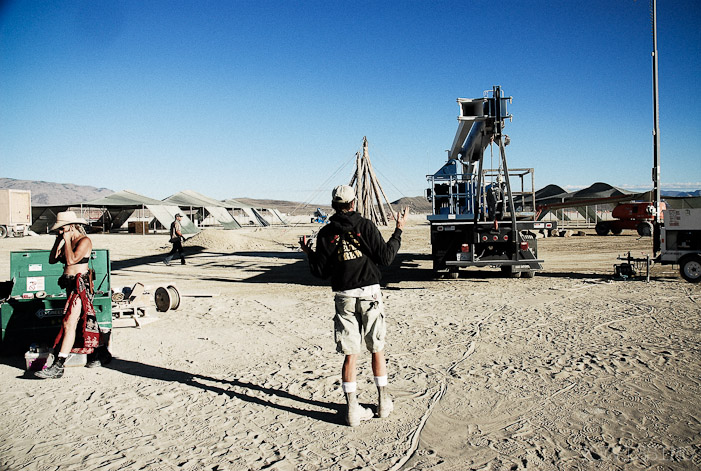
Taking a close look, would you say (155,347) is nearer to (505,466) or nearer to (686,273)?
(505,466)

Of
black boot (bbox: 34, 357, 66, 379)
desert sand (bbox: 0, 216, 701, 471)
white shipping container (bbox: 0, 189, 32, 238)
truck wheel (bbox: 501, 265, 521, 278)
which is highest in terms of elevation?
white shipping container (bbox: 0, 189, 32, 238)

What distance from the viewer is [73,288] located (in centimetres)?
546

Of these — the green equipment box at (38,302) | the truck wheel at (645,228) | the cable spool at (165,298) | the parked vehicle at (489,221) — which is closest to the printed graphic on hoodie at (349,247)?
the green equipment box at (38,302)

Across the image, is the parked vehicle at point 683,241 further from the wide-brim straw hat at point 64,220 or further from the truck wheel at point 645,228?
the truck wheel at point 645,228

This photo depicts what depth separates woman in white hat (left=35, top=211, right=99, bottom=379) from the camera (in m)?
5.36

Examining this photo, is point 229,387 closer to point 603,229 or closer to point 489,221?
point 489,221

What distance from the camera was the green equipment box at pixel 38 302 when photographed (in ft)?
19.5

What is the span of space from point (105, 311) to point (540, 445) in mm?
5169

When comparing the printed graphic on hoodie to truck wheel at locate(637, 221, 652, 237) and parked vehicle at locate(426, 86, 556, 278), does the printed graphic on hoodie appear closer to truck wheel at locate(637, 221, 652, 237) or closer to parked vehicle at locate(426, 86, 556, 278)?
parked vehicle at locate(426, 86, 556, 278)

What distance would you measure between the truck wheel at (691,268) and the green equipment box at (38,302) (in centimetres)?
1124

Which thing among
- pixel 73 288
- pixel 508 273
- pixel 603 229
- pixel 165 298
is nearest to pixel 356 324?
pixel 73 288

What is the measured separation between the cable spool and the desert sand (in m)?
0.16

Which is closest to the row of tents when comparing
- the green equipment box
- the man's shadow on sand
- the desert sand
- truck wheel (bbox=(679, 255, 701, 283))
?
the green equipment box

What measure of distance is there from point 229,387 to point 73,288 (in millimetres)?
2088
